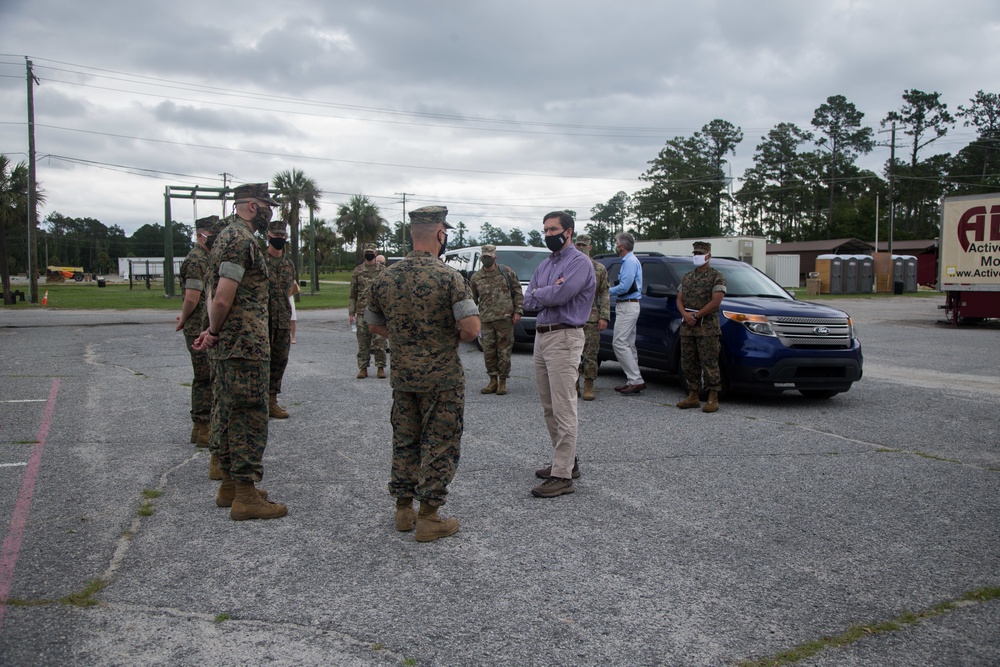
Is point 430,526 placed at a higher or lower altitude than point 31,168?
lower

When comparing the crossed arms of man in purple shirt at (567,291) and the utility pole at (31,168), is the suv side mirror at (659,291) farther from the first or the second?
the utility pole at (31,168)

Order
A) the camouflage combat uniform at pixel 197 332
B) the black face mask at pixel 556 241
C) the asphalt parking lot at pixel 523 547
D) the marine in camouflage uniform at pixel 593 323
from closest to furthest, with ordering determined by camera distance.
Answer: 1. the asphalt parking lot at pixel 523 547
2. the black face mask at pixel 556 241
3. the camouflage combat uniform at pixel 197 332
4. the marine in camouflage uniform at pixel 593 323

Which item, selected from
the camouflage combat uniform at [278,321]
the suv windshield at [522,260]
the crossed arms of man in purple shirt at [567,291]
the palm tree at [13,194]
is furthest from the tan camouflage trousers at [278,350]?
the palm tree at [13,194]

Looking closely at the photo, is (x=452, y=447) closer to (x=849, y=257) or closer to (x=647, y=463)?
(x=647, y=463)

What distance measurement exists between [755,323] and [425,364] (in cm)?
538

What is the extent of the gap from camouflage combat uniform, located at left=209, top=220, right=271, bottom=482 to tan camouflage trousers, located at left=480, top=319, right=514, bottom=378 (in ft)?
16.3

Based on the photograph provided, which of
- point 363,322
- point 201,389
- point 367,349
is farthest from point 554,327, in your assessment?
point 367,349

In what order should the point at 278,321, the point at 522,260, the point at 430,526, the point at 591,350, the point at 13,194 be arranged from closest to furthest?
the point at 430,526
the point at 278,321
the point at 591,350
the point at 522,260
the point at 13,194

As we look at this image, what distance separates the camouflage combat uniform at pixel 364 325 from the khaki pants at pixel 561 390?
542 centimetres

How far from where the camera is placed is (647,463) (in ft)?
19.4

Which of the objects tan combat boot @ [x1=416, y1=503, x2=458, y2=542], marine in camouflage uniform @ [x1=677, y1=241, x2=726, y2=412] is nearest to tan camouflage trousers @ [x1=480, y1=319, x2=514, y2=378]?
marine in camouflage uniform @ [x1=677, y1=241, x2=726, y2=412]

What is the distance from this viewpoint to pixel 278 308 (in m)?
7.39

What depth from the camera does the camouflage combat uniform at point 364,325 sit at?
1064 cm

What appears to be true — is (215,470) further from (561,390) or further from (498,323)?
(498,323)
